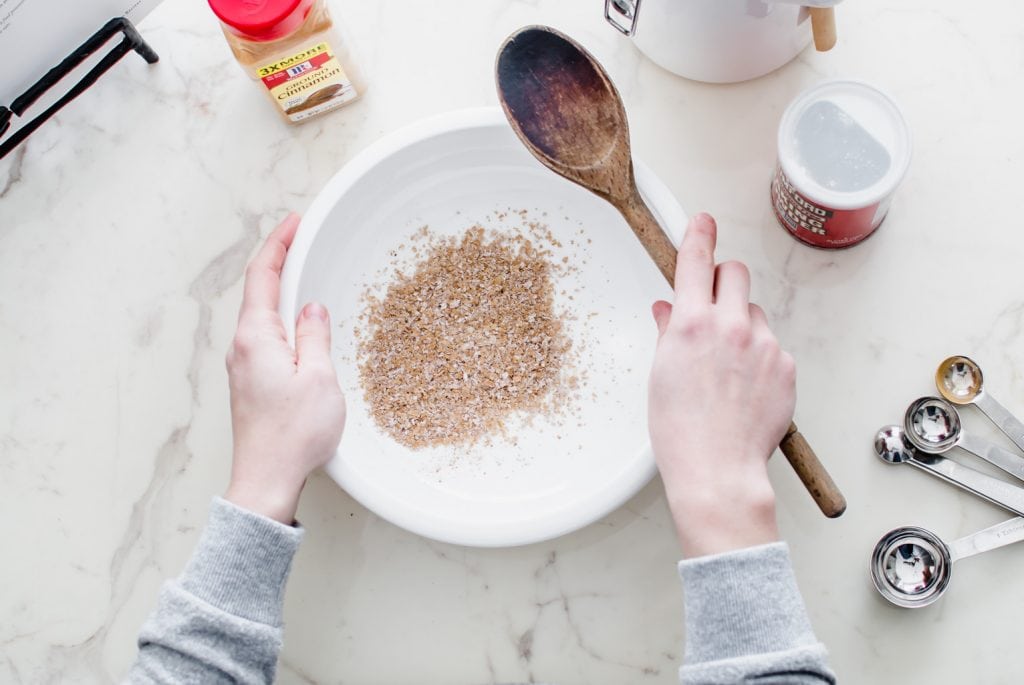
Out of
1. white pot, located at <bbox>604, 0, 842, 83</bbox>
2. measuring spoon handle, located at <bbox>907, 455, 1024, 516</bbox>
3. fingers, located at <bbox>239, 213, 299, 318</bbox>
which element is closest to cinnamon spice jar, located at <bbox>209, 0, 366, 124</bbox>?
fingers, located at <bbox>239, 213, 299, 318</bbox>

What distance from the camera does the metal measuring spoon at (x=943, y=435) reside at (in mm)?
804

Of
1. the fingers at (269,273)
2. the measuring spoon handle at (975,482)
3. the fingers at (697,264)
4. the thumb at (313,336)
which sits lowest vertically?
the measuring spoon handle at (975,482)

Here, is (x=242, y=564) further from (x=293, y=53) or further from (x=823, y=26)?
(x=823, y=26)

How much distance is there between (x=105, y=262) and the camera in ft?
2.98

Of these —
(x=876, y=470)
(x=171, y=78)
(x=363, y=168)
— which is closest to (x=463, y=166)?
(x=363, y=168)

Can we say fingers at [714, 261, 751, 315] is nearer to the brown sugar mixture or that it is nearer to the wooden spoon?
the wooden spoon

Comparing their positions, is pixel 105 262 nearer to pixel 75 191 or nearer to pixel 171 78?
pixel 75 191

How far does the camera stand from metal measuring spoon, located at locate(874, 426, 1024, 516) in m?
0.80

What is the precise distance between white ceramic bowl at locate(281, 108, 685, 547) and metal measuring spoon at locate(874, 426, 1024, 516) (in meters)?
0.22

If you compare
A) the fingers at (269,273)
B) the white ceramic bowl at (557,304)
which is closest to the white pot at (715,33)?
the white ceramic bowl at (557,304)

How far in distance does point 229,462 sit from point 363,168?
317 mm

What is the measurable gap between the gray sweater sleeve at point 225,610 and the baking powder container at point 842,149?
0.50 metres

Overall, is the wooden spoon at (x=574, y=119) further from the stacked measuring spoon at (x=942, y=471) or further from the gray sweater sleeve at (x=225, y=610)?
the gray sweater sleeve at (x=225, y=610)

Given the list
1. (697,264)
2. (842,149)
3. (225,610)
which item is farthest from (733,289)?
(225,610)
